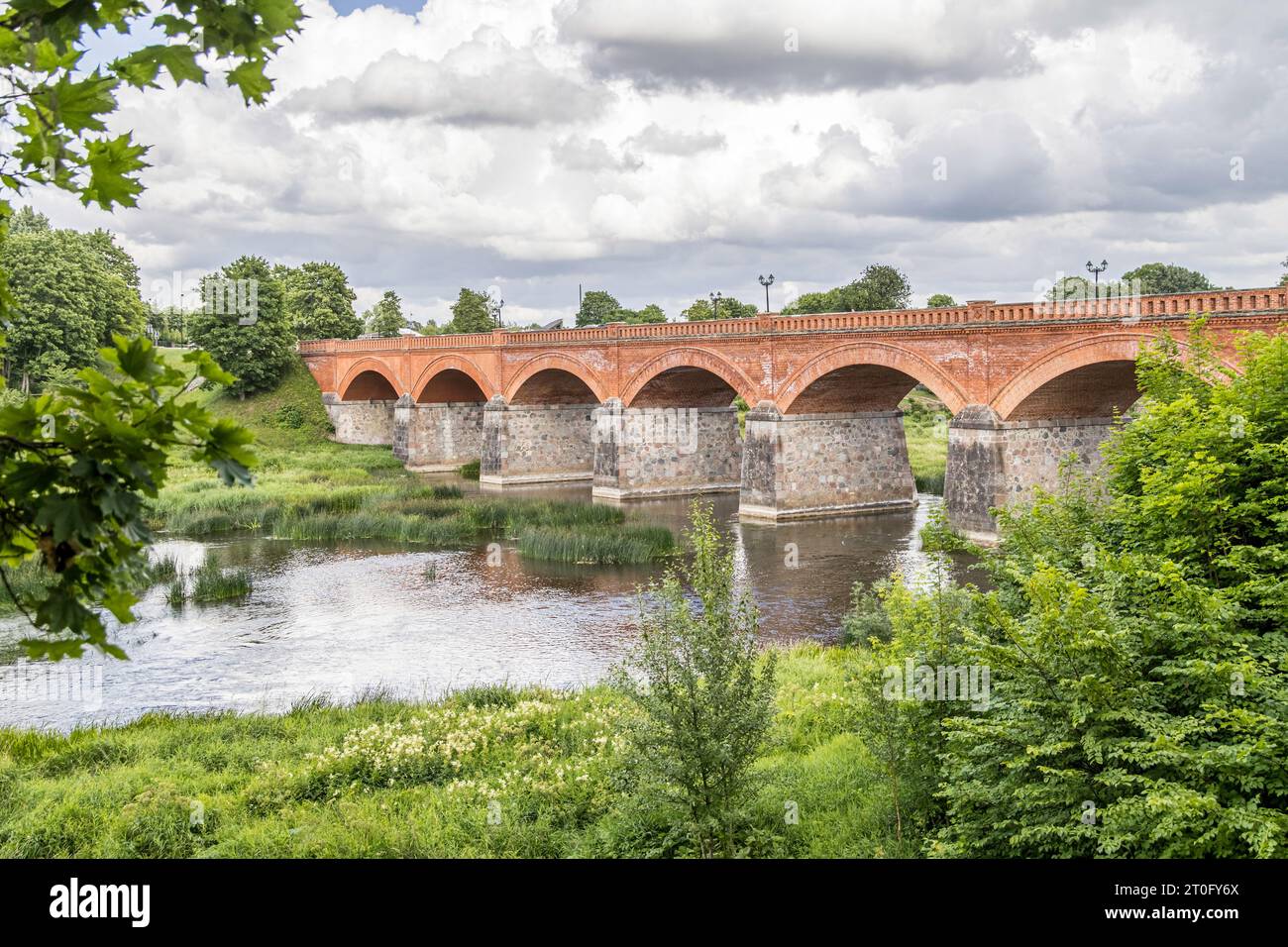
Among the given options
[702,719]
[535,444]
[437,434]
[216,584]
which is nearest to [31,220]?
[437,434]

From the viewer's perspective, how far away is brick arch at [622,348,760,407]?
3550cm

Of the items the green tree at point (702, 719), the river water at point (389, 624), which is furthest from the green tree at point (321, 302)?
the green tree at point (702, 719)

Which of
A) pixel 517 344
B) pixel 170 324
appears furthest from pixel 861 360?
pixel 170 324

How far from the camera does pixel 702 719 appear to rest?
26.5 feet

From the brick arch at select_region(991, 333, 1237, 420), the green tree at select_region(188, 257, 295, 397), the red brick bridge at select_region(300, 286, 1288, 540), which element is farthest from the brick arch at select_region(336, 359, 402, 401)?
the brick arch at select_region(991, 333, 1237, 420)

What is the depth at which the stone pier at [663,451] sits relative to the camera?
1592 inches

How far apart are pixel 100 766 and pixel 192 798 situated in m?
2.11

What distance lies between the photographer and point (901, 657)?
9305mm

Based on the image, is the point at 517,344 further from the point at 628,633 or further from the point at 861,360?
the point at 628,633

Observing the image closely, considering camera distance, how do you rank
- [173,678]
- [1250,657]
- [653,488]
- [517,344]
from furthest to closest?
[517,344] < [653,488] < [173,678] < [1250,657]

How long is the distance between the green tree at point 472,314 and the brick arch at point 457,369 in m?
31.2

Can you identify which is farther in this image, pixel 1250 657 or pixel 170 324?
pixel 170 324

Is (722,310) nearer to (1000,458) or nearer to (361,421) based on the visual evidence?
(361,421)
